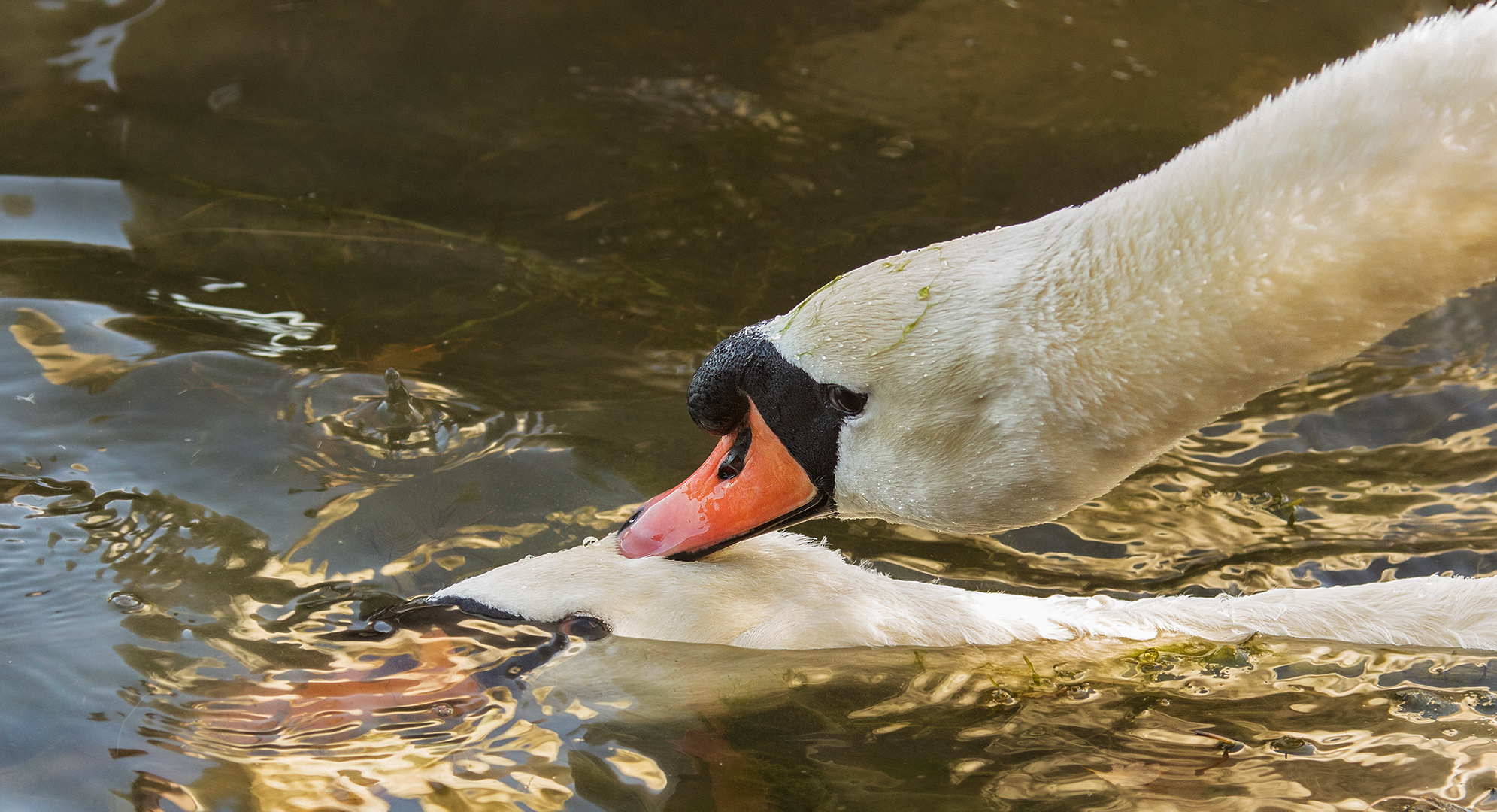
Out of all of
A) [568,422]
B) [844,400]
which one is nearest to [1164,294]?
[844,400]

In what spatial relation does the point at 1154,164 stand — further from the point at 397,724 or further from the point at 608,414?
the point at 397,724

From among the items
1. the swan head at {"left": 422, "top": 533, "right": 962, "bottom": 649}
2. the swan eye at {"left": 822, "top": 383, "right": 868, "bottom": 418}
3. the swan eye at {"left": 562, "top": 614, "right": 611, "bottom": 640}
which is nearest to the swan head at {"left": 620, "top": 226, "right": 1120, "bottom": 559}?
the swan eye at {"left": 822, "top": 383, "right": 868, "bottom": 418}

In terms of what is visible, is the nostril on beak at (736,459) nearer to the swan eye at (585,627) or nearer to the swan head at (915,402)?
the swan head at (915,402)

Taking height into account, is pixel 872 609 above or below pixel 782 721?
above

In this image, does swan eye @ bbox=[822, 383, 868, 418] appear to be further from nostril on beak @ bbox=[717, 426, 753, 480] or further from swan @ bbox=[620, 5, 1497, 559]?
nostril on beak @ bbox=[717, 426, 753, 480]

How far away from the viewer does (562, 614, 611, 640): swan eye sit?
10.3 ft

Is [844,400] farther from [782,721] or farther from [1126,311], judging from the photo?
[782,721]

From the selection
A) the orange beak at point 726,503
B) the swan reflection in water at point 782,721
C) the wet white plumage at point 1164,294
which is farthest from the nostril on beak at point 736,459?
the swan reflection in water at point 782,721

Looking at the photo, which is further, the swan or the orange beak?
the orange beak

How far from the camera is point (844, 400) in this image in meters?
2.87

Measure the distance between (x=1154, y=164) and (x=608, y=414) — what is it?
302 centimetres

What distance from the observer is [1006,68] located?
6.64m

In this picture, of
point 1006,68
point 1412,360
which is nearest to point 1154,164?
point 1006,68

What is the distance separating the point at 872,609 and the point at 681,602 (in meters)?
0.48
